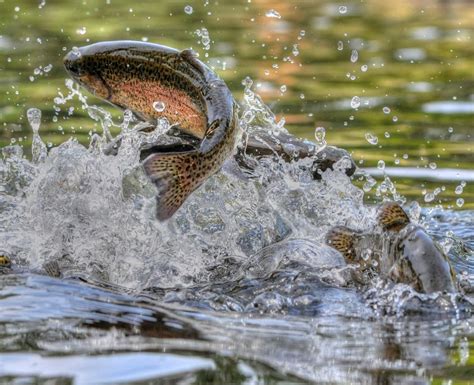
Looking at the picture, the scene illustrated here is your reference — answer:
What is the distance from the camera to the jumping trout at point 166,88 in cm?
666

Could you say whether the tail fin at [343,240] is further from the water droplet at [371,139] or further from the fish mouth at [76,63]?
the water droplet at [371,139]

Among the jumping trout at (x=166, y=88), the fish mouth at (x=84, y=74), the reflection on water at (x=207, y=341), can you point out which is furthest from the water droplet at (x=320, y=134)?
the reflection on water at (x=207, y=341)

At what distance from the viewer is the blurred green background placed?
429 inches

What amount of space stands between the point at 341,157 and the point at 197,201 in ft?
3.70

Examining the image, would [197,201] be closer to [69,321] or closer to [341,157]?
[341,157]

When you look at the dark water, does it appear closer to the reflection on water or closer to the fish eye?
the reflection on water

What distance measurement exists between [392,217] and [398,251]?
0.47 meters

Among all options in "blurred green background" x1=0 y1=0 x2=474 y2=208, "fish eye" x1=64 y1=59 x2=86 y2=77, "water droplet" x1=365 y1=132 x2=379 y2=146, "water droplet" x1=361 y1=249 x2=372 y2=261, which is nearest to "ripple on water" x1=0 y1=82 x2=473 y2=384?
"water droplet" x1=361 y1=249 x2=372 y2=261

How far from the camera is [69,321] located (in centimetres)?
537

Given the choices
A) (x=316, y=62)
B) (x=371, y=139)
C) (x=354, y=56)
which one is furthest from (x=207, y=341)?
(x=316, y=62)

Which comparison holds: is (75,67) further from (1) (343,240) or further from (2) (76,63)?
(1) (343,240)

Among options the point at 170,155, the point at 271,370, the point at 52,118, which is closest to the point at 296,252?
the point at 170,155

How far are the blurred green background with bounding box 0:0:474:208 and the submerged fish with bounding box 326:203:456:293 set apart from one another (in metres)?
2.22

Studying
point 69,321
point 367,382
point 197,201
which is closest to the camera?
point 367,382
